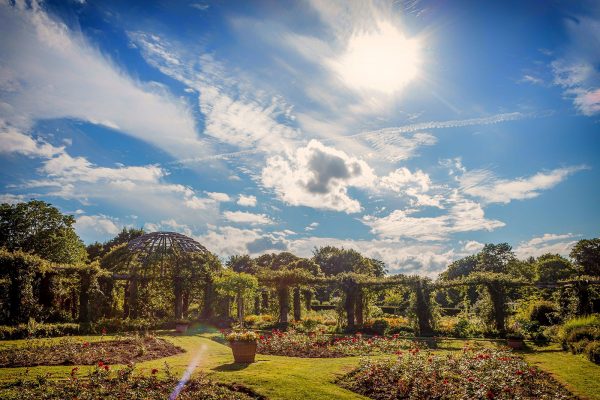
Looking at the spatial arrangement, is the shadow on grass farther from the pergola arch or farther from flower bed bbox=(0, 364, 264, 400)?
the pergola arch

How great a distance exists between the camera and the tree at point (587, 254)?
1854 inches

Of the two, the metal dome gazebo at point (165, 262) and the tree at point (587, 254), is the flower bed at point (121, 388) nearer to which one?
the metal dome gazebo at point (165, 262)

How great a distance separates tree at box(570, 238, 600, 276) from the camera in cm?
4709

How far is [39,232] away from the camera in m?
34.1

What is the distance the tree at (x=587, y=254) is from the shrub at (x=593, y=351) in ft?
149

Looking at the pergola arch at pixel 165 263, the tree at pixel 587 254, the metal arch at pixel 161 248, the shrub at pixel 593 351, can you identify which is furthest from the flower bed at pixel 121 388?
the tree at pixel 587 254

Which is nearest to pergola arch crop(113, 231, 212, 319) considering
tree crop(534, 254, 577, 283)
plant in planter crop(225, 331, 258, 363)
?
plant in planter crop(225, 331, 258, 363)

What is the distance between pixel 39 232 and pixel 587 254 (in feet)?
207

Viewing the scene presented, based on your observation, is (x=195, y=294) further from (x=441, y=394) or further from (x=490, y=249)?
(x=490, y=249)

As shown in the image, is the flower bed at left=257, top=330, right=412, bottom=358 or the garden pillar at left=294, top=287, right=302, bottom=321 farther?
Result: the garden pillar at left=294, top=287, right=302, bottom=321

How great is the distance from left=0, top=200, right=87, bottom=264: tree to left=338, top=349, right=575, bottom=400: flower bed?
33.6m

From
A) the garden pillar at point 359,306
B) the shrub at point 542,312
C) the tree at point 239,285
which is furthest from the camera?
the tree at point 239,285

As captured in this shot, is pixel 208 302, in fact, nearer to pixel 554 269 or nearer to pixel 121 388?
pixel 121 388

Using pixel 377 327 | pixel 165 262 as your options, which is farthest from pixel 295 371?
pixel 165 262
